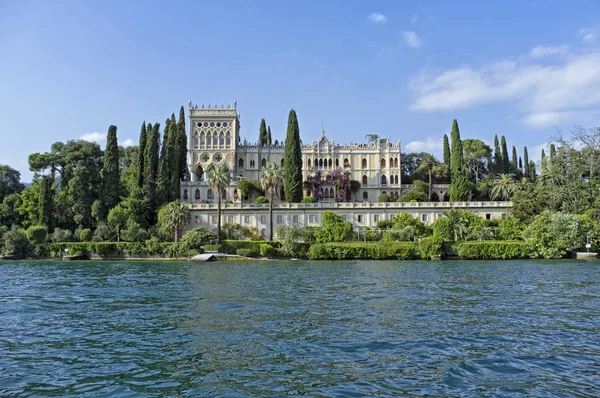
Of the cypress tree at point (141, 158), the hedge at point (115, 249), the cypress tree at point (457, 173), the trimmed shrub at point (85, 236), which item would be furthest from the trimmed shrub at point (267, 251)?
the cypress tree at point (457, 173)

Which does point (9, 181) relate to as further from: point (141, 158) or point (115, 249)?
point (115, 249)

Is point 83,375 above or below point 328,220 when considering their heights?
below

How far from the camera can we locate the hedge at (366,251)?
49375mm

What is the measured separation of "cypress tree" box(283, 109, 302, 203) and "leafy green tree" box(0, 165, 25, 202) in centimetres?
3916

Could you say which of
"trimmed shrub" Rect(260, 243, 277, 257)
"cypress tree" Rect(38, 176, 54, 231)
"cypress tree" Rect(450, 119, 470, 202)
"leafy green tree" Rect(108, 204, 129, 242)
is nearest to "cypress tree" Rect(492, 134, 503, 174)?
"cypress tree" Rect(450, 119, 470, 202)

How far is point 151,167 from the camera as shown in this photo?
65.2m

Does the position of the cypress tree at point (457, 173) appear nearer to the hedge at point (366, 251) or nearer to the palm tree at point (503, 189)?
the palm tree at point (503, 189)

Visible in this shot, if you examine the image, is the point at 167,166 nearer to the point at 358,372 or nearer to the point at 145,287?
the point at 145,287

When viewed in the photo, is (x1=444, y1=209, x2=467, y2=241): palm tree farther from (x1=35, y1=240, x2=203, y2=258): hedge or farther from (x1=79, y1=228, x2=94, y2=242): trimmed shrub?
(x1=79, y1=228, x2=94, y2=242): trimmed shrub

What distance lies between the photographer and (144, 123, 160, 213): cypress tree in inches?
2534

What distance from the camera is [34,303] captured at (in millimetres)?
19797

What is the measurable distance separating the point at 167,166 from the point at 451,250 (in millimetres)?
37733

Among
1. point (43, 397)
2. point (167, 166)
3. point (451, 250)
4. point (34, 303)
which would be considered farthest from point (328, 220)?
point (43, 397)

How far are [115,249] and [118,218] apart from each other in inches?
203
